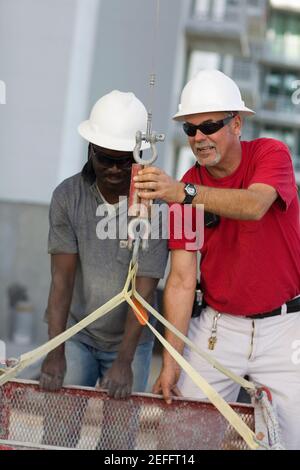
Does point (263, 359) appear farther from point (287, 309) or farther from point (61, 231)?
point (61, 231)

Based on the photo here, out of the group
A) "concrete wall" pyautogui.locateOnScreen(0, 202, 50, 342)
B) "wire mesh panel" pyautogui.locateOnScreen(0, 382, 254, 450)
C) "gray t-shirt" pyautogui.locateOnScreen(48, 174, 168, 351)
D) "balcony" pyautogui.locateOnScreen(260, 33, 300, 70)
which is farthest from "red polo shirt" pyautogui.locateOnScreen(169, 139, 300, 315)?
"balcony" pyautogui.locateOnScreen(260, 33, 300, 70)

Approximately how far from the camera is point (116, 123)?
157 inches

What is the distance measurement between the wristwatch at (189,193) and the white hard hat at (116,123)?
1.59 ft

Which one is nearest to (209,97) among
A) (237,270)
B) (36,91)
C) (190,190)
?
(190,190)

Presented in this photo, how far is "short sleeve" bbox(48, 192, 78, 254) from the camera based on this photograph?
403cm

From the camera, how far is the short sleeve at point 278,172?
12.2 ft

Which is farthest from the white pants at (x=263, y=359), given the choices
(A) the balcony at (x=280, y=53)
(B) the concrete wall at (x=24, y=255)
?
(A) the balcony at (x=280, y=53)

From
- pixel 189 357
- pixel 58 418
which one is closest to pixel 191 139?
pixel 189 357

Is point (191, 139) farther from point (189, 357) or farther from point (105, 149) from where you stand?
point (189, 357)

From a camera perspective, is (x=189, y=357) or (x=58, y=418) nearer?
(x=58, y=418)

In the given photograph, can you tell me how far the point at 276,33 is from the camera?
48.0 metres
